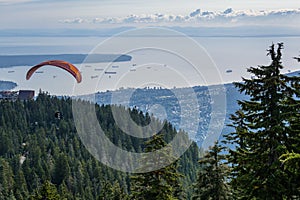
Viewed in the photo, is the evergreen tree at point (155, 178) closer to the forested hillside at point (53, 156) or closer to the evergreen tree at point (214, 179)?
the evergreen tree at point (214, 179)

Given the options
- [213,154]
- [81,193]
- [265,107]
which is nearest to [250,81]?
[265,107]

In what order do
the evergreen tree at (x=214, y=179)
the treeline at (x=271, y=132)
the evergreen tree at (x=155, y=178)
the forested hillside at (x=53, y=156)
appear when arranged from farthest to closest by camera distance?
the forested hillside at (x=53, y=156) → the evergreen tree at (x=155, y=178) → the evergreen tree at (x=214, y=179) → the treeline at (x=271, y=132)

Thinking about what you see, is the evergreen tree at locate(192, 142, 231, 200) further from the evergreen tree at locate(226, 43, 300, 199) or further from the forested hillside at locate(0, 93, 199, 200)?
the forested hillside at locate(0, 93, 199, 200)

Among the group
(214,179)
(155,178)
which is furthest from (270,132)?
(155,178)

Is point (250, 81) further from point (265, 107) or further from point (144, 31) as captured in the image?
point (144, 31)

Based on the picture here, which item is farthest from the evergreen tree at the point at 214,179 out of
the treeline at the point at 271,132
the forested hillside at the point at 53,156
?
the forested hillside at the point at 53,156

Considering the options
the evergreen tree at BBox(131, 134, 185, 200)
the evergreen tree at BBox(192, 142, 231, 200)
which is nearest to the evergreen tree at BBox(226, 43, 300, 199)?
the evergreen tree at BBox(192, 142, 231, 200)
